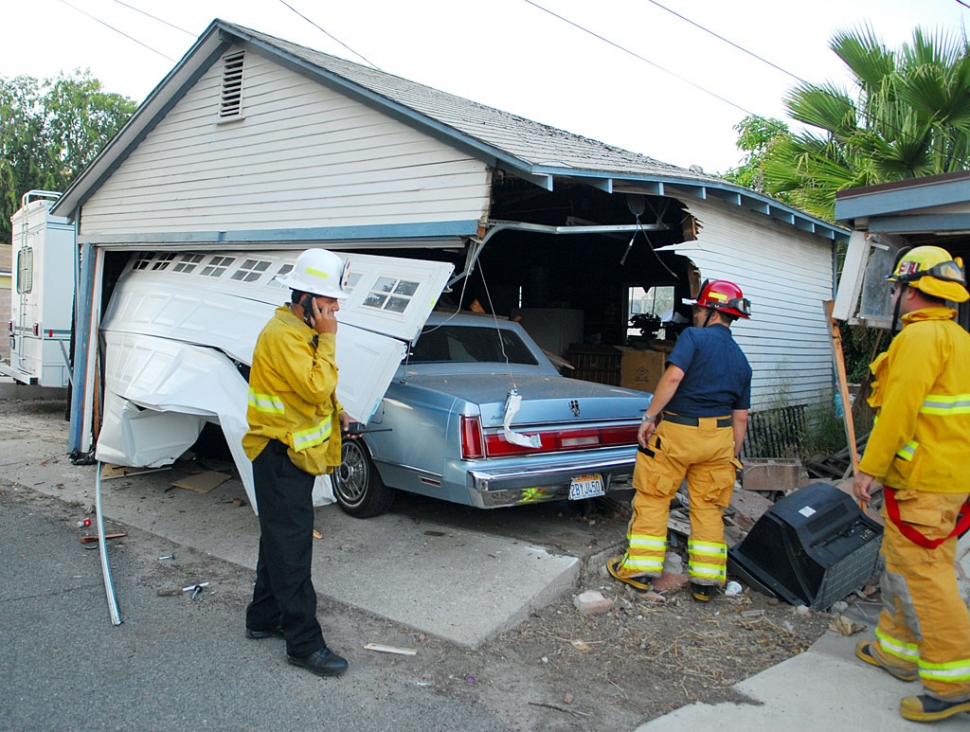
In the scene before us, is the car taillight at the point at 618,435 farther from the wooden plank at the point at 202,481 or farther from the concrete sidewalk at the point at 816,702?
the wooden plank at the point at 202,481

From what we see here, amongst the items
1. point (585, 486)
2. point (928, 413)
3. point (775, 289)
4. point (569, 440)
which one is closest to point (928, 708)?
point (928, 413)

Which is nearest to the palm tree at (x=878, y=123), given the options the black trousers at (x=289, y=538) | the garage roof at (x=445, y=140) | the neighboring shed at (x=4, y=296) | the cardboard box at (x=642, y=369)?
the garage roof at (x=445, y=140)

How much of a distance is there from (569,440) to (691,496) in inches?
38.1

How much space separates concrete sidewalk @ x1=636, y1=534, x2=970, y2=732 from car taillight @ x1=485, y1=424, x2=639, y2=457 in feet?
6.28

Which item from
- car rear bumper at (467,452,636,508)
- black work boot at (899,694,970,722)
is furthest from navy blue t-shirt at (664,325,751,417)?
black work boot at (899,694,970,722)

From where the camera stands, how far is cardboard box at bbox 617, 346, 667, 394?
28.6 feet

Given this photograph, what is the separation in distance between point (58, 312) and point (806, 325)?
10310mm

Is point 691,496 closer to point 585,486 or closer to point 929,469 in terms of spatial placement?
point 585,486

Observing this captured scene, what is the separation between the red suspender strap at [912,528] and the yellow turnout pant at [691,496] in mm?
1138

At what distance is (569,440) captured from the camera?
5.26m

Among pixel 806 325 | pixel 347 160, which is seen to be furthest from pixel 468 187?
pixel 806 325

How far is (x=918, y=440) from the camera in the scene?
3.34m

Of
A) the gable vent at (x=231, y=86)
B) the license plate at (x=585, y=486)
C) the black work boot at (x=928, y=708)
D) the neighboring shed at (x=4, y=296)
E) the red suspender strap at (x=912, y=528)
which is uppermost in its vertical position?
the gable vent at (x=231, y=86)

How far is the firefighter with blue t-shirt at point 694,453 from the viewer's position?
4.49 metres
